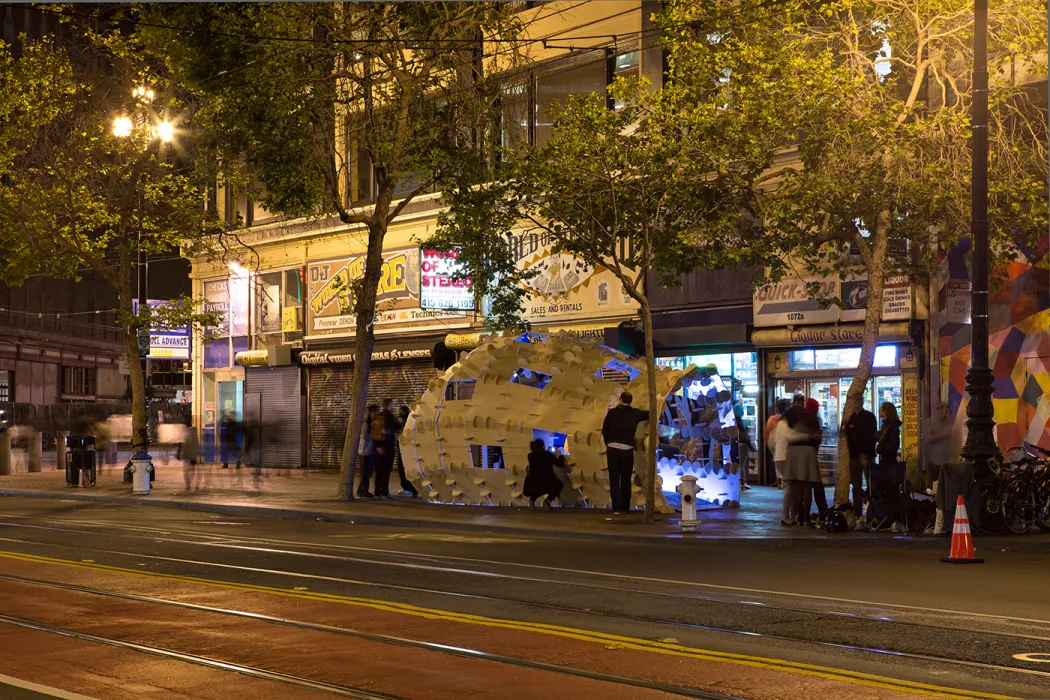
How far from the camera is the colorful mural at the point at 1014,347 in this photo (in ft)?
74.7

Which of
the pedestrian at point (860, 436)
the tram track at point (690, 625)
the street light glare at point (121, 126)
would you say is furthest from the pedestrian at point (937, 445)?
the street light glare at point (121, 126)

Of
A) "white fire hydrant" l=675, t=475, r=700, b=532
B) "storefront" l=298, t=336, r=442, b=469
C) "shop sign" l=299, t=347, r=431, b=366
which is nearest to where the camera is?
"white fire hydrant" l=675, t=475, r=700, b=532

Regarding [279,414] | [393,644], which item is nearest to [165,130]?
[279,414]

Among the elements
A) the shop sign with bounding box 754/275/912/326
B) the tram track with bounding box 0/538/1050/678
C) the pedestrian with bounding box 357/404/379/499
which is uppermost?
the shop sign with bounding box 754/275/912/326

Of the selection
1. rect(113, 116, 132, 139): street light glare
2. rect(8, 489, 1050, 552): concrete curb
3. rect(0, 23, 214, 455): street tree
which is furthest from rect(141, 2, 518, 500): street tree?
rect(0, 23, 214, 455): street tree

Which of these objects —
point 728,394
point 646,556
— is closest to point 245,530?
point 646,556

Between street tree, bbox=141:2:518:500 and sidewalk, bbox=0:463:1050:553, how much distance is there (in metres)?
2.15

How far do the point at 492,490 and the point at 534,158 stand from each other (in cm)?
605

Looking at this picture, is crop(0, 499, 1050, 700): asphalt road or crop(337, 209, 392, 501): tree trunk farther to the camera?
crop(337, 209, 392, 501): tree trunk

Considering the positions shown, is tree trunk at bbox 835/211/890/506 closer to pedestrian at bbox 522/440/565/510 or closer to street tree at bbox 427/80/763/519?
street tree at bbox 427/80/763/519

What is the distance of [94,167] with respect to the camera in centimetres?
3073

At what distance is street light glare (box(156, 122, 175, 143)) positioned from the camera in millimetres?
30234

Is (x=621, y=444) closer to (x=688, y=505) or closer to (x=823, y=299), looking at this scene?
(x=688, y=505)

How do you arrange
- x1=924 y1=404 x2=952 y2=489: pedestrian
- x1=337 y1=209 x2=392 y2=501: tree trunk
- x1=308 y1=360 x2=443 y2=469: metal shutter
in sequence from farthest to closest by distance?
1. x1=308 y1=360 x2=443 y2=469: metal shutter
2. x1=337 y1=209 x2=392 y2=501: tree trunk
3. x1=924 y1=404 x2=952 y2=489: pedestrian
